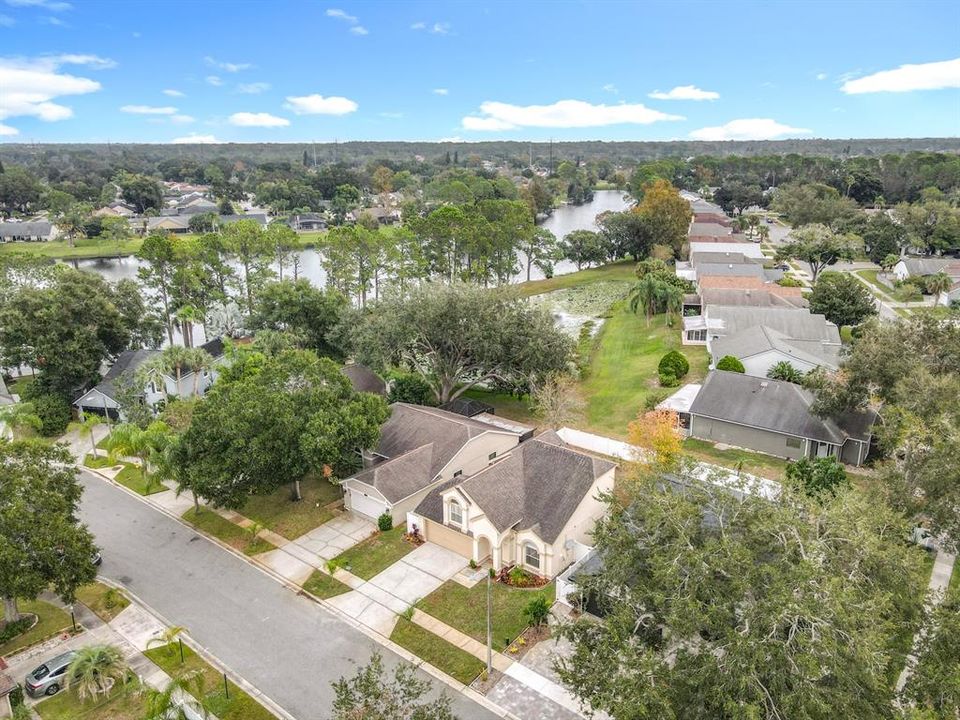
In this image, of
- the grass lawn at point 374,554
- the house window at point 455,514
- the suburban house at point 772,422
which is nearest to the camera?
the grass lawn at point 374,554

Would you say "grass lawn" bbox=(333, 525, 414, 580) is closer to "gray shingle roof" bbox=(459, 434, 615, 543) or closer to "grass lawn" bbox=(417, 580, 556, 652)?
"grass lawn" bbox=(417, 580, 556, 652)

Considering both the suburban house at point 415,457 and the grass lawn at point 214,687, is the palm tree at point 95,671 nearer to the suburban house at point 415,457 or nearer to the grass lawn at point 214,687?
the grass lawn at point 214,687

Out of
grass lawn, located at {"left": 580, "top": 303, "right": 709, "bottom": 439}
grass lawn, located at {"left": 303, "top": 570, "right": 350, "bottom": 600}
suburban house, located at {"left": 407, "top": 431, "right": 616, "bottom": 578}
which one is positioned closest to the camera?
grass lawn, located at {"left": 303, "top": 570, "right": 350, "bottom": 600}

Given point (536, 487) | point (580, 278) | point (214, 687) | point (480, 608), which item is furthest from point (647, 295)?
point (214, 687)

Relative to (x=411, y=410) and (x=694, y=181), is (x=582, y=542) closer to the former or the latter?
(x=411, y=410)

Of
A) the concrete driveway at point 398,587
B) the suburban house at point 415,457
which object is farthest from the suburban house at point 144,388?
the concrete driveway at point 398,587

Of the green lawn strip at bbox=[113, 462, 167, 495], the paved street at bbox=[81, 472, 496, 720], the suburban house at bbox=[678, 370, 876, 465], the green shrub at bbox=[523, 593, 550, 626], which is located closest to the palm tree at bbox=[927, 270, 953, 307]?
the suburban house at bbox=[678, 370, 876, 465]

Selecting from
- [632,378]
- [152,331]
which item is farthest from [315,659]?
[152,331]
